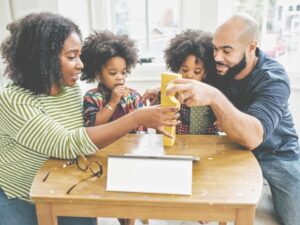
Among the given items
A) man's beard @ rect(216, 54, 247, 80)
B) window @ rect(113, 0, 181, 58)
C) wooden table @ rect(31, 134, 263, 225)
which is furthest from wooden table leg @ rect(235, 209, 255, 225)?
window @ rect(113, 0, 181, 58)

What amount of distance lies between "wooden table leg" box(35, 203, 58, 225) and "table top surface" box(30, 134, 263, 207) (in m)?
0.03

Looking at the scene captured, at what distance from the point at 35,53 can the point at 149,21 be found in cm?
150

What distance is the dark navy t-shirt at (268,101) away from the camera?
124 centimetres

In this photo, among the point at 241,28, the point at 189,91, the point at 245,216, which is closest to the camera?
the point at 245,216

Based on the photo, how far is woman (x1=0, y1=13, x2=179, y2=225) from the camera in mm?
1103

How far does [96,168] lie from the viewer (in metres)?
1.08

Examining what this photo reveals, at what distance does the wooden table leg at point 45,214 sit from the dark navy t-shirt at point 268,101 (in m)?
0.76

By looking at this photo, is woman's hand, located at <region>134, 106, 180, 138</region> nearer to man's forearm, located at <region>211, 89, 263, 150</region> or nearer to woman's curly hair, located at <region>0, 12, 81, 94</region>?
man's forearm, located at <region>211, 89, 263, 150</region>

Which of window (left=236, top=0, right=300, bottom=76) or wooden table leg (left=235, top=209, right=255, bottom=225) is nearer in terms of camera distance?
wooden table leg (left=235, top=209, right=255, bottom=225)

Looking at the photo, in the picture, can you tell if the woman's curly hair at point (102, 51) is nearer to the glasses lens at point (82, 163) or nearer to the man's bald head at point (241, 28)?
the man's bald head at point (241, 28)

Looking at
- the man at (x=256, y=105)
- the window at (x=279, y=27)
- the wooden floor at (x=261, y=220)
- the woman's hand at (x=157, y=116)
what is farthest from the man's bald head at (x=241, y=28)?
the window at (x=279, y=27)

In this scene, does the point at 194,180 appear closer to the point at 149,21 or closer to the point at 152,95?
the point at 152,95

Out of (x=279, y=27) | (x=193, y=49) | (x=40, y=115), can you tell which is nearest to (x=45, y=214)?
(x=40, y=115)

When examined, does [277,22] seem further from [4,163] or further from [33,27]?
[4,163]
